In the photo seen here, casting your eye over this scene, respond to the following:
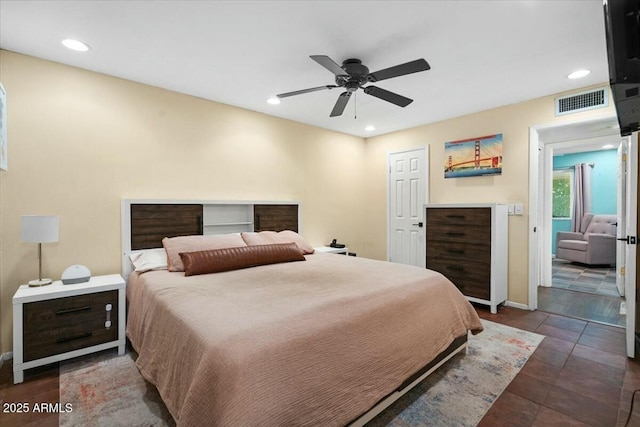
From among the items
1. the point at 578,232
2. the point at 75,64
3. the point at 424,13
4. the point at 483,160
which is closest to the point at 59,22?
the point at 75,64

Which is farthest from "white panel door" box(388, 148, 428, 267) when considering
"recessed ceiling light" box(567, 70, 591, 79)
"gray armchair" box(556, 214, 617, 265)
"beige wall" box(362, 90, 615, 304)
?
"gray armchair" box(556, 214, 617, 265)

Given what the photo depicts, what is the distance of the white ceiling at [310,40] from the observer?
1.92 metres

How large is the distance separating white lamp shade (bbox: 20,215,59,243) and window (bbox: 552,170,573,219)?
8873 mm

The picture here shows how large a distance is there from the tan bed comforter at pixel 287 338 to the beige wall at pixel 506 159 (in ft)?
5.80

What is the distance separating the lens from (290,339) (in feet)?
4.45

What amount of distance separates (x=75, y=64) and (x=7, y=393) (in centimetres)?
259

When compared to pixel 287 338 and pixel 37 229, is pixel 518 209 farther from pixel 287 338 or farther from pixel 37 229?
pixel 37 229

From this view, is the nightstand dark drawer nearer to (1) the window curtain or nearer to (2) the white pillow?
(2) the white pillow

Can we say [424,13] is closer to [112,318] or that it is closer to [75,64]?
[75,64]

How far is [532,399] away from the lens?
6.30 ft

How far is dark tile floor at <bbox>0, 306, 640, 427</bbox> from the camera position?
1.74 metres

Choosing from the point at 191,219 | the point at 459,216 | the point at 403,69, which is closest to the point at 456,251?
the point at 459,216

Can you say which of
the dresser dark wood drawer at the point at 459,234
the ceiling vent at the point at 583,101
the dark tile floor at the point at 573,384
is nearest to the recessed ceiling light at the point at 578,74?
the ceiling vent at the point at 583,101

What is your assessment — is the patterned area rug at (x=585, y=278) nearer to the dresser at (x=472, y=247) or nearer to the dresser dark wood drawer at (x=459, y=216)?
the dresser at (x=472, y=247)
